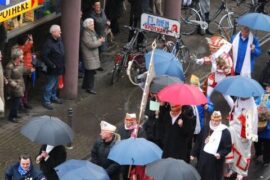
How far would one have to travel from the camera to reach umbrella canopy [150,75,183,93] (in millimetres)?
12508

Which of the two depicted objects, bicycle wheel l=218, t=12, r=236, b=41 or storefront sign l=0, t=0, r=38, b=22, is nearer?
storefront sign l=0, t=0, r=38, b=22

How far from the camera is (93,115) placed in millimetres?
15469

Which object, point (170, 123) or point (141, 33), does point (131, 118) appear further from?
point (141, 33)

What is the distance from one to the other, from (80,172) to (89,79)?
271 inches

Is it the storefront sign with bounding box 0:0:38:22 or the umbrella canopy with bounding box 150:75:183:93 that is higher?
the storefront sign with bounding box 0:0:38:22

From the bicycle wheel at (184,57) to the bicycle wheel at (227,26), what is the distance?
2389 millimetres

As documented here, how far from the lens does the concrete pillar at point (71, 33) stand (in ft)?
50.8

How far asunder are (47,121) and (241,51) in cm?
564

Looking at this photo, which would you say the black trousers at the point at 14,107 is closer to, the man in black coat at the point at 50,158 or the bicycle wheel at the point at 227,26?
the man in black coat at the point at 50,158

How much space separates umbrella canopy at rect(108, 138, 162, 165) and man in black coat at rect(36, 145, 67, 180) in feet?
3.78

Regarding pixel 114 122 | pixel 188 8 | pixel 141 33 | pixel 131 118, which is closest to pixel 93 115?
pixel 114 122

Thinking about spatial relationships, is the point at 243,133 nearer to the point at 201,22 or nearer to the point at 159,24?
the point at 159,24

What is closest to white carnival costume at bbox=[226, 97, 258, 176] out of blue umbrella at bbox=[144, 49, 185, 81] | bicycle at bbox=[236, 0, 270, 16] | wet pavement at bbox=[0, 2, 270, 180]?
wet pavement at bbox=[0, 2, 270, 180]

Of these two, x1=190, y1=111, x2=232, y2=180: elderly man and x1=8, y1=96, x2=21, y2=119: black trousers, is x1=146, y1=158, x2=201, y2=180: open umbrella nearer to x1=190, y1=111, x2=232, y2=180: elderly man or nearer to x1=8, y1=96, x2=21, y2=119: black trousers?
x1=190, y1=111, x2=232, y2=180: elderly man
